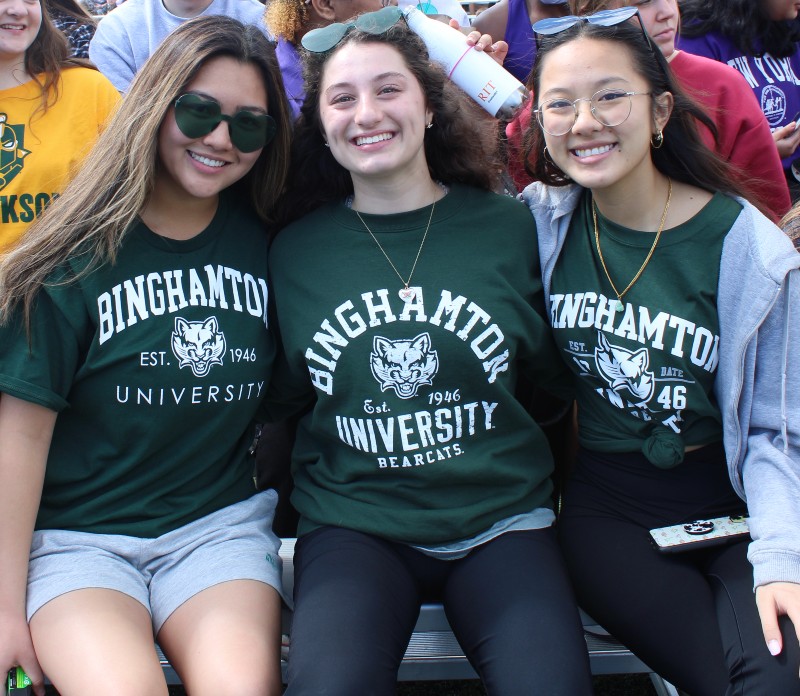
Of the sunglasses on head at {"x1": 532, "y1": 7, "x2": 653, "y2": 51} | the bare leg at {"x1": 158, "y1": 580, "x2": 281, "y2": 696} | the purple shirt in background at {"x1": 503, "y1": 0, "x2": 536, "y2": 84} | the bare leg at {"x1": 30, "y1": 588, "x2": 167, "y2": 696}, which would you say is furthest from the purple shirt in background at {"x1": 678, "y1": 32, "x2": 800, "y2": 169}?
the bare leg at {"x1": 30, "y1": 588, "x2": 167, "y2": 696}

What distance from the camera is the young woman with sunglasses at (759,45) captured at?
379 cm

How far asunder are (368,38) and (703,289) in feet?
3.60

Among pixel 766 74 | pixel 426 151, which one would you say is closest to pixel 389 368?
pixel 426 151

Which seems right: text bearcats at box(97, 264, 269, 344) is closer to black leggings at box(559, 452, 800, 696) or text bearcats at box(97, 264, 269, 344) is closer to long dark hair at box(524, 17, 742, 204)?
long dark hair at box(524, 17, 742, 204)

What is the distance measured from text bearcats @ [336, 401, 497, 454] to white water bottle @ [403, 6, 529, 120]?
3.39 feet

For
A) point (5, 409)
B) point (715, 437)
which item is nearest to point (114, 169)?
point (5, 409)

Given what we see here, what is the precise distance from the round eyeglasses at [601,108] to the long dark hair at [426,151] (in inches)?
12.5

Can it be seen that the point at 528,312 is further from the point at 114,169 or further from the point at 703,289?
the point at 114,169

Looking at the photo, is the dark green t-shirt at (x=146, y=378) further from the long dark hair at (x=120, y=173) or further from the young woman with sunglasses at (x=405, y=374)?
the young woman with sunglasses at (x=405, y=374)

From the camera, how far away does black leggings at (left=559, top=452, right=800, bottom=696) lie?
188 cm

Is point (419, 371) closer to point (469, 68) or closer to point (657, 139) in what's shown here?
point (657, 139)

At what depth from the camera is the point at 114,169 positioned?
2.23m

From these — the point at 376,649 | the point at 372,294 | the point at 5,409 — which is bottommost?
the point at 376,649

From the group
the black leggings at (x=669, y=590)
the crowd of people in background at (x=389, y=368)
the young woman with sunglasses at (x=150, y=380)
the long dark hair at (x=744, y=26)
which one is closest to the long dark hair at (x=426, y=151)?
the crowd of people in background at (x=389, y=368)
